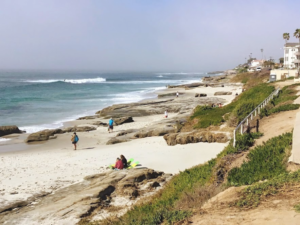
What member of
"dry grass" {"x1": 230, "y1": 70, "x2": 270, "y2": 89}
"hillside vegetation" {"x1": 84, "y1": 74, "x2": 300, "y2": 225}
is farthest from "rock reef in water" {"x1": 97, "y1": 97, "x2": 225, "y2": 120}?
"hillside vegetation" {"x1": 84, "y1": 74, "x2": 300, "y2": 225}

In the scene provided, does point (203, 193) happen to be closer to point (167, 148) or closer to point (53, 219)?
point (53, 219)

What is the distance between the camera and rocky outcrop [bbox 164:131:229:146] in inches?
640

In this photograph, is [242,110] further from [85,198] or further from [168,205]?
[168,205]

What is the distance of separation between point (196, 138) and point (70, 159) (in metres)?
6.58

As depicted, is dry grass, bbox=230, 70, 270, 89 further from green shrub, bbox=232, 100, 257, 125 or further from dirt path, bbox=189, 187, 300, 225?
dirt path, bbox=189, 187, 300, 225

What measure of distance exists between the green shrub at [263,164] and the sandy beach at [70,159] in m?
4.27

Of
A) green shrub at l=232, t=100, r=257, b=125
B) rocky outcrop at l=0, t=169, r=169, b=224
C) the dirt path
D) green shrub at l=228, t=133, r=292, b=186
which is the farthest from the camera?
green shrub at l=232, t=100, r=257, b=125

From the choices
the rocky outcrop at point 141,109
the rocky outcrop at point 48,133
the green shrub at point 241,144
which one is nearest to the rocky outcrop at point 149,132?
the rocky outcrop at point 48,133

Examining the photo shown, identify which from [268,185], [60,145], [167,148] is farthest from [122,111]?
[268,185]

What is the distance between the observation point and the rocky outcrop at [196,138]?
16.3 meters

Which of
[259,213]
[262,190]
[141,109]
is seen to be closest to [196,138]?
[262,190]

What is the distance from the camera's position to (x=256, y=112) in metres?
16.8

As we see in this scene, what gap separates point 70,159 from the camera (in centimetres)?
1644

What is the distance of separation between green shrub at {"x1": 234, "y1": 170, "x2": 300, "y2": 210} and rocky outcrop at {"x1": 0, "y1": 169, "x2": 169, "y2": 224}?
4.28 meters
